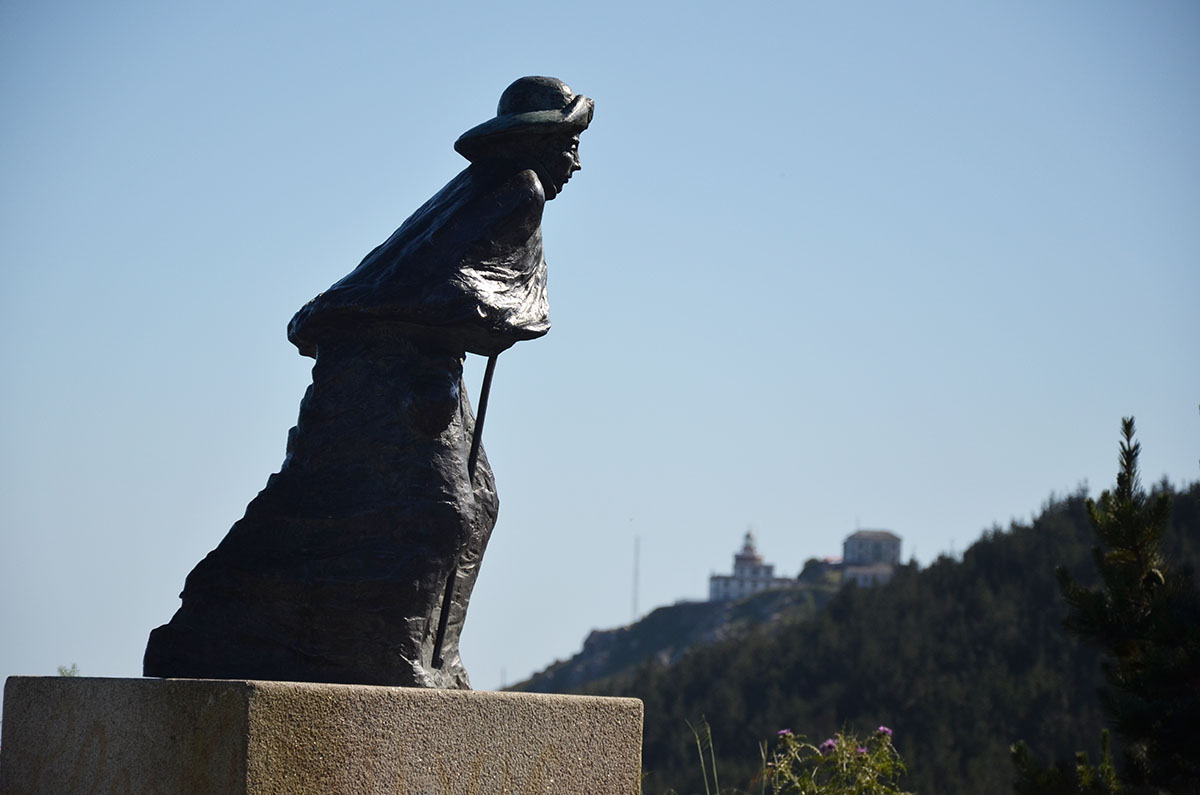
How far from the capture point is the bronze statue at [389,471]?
427 cm

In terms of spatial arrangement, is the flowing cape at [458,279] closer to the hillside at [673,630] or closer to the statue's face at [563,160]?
the statue's face at [563,160]

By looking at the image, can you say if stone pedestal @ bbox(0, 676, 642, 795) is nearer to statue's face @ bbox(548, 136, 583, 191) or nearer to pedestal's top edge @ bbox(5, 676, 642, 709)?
pedestal's top edge @ bbox(5, 676, 642, 709)

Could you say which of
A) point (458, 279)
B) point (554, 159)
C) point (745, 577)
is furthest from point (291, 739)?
Answer: point (745, 577)

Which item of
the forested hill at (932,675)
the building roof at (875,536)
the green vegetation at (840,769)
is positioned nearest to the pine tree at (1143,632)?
the green vegetation at (840,769)

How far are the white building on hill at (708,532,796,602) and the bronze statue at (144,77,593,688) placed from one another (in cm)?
8804

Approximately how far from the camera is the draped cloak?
4266 mm

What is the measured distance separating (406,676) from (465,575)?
0.53 metres

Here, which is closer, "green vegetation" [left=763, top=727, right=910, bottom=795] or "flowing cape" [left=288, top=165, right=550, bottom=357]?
"flowing cape" [left=288, top=165, right=550, bottom=357]

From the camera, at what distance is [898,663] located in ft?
107

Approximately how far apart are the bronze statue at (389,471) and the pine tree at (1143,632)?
2.80m

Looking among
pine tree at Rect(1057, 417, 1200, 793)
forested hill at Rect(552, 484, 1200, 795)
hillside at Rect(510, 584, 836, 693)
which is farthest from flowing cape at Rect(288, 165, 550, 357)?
hillside at Rect(510, 584, 836, 693)

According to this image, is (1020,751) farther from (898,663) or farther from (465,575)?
(898,663)

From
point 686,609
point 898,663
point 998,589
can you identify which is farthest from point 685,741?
point 686,609

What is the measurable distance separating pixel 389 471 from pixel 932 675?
92.8ft
